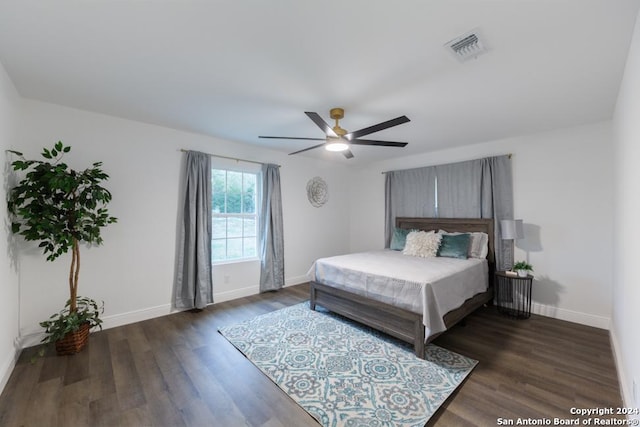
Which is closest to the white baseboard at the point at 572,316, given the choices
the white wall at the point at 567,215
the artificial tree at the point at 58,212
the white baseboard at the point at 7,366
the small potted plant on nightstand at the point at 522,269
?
the white wall at the point at 567,215

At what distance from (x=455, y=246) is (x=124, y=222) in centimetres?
439

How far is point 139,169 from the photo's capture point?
328cm

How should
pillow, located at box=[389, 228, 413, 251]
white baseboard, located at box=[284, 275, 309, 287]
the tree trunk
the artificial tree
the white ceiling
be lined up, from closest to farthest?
the white ceiling
the artificial tree
the tree trunk
pillow, located at box=[389, 228, 413, 251]
white baseboard, located at box=[284, 275, 309, 287]

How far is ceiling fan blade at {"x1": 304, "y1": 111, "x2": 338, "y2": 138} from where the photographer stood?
221 centimetres

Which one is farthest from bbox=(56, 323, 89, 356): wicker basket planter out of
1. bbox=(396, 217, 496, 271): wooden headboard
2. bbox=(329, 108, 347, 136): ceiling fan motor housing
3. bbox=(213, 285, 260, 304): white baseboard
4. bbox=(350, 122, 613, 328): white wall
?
bbox=(350, 122, 613, 328): white wall

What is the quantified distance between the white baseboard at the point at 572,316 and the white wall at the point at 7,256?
18.2 ft

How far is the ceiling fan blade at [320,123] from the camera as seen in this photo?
2215 mm

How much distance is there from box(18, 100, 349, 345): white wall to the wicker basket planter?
49 centimetres

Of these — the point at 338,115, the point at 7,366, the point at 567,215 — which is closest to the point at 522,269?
the point at 567,215

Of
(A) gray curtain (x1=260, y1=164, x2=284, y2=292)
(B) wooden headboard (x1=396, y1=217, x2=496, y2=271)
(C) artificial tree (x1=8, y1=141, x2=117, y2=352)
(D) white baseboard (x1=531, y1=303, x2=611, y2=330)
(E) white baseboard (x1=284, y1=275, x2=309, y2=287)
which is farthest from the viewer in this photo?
(E) white baseboard (x1=284, y1=275, x2=309, y2=287)

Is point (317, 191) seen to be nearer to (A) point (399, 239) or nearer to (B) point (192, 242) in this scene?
(A) point (399, 239)

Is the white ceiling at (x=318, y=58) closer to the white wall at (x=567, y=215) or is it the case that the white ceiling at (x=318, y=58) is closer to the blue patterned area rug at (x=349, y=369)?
the white wall at (x=567, y=215)

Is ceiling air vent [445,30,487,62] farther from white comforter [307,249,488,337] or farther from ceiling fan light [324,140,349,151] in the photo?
white comforter [307,249,488,337]

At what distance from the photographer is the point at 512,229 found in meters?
3.40
